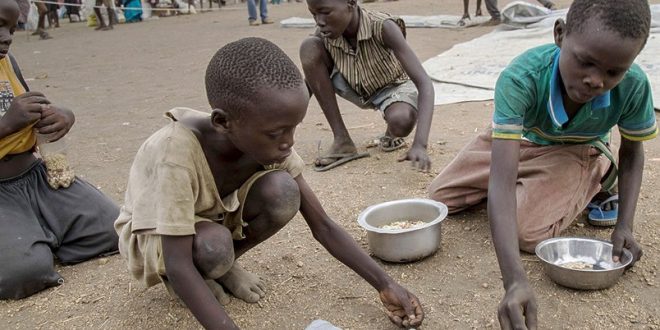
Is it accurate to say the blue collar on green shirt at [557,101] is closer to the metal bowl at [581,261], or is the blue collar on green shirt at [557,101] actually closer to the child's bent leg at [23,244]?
the metal bowl at [581,261]

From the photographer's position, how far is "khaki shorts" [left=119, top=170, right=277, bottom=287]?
187 cm

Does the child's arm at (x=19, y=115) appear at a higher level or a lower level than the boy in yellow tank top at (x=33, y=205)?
higher

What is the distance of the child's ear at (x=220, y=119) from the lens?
1744 millimetres

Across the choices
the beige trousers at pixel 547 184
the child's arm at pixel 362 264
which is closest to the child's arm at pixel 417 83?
the beige trousers at pixel 547 184

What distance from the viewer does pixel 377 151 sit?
12.2 feet

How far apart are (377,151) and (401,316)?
185cm

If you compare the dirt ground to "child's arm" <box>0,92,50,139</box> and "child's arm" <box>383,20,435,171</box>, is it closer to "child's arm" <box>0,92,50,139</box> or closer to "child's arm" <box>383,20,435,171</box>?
"child's arm" <box>383,20,435,171</box>

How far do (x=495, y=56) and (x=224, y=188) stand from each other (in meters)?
4.27

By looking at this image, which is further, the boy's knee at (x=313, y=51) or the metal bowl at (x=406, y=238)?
the boy's knee at (x=313, y=51)

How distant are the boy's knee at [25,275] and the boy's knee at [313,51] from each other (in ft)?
5.80

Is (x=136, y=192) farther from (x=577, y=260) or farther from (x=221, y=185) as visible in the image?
(x=577, y=260)

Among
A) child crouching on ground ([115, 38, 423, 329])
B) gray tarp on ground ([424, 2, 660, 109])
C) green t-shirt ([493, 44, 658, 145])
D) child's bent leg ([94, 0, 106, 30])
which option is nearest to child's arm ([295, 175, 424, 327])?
child crouching on ground ([115, 38, 423, 329])

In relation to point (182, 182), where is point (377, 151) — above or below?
below

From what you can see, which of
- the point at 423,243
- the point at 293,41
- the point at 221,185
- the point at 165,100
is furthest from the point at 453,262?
the point at 293,41
